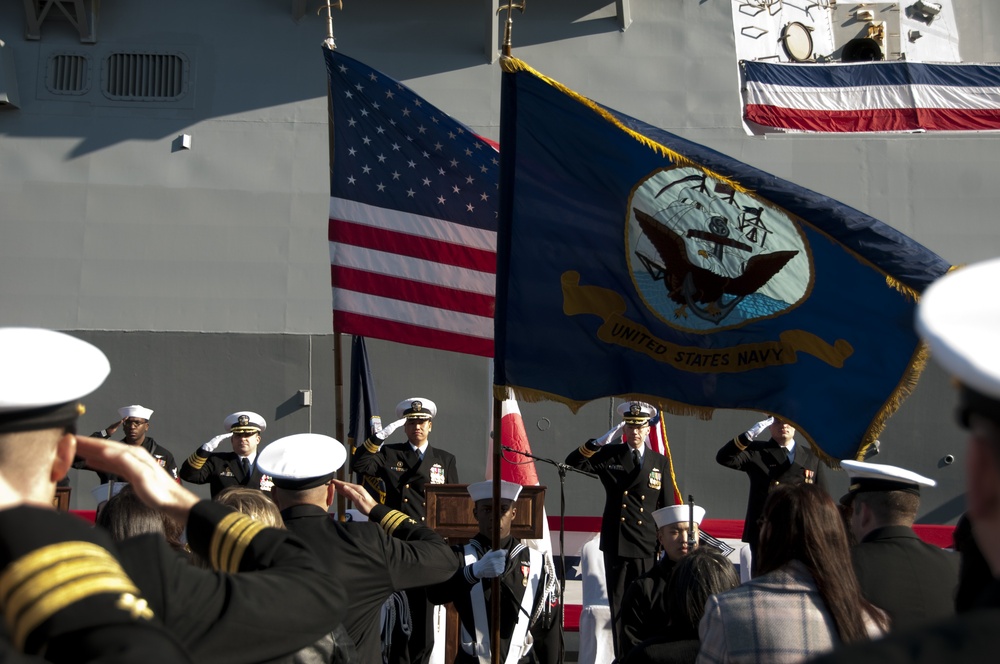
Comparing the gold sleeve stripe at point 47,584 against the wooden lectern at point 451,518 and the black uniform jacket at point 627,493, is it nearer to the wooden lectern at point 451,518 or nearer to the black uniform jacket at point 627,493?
the wooden lectern at point 451,518

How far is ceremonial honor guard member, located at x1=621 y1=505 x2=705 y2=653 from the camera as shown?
4395 millimetres

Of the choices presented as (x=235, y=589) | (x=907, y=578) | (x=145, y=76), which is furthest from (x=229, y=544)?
(x=145, y=76)

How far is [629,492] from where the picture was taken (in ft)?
24.4

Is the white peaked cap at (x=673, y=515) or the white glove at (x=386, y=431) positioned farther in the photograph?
the white glove at (x=386, y=431)

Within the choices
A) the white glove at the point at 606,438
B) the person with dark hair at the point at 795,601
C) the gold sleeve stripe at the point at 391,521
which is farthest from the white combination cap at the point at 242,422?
the person with dark hair at the point at 795,601

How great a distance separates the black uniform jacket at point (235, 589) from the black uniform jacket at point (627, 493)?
5.59 metres

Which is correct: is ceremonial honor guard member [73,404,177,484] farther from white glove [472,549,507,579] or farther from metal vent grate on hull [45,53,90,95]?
white glove [472,549,507,579]

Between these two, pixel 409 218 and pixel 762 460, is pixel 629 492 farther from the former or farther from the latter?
pixel 409 218

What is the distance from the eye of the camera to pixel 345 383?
367 inches

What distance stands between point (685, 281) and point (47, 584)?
332 cm

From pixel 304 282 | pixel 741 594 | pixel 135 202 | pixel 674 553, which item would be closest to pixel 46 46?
pixel 135 202

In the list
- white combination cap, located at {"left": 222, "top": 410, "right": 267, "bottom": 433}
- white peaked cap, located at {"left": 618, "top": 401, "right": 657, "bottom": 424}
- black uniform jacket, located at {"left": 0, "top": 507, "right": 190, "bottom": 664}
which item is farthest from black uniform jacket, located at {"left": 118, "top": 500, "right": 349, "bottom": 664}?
white combination cap, located at {"left": 222, "top": 410, "right": 267, "bottom": 433}

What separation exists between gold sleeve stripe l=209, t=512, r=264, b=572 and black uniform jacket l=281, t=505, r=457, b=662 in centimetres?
110

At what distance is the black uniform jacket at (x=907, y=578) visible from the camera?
2910 millimetres
